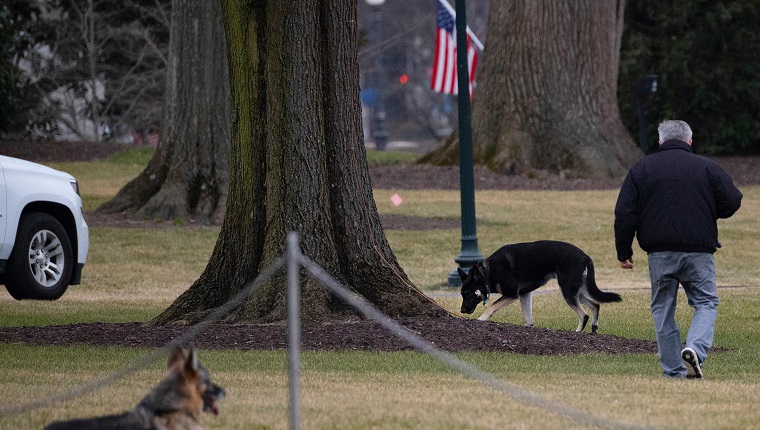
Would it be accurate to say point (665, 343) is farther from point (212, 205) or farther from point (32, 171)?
point (212, 205)

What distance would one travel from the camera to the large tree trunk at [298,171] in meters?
11.4

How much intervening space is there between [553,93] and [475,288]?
17716mm

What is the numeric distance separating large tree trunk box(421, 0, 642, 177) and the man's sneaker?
21381 mm

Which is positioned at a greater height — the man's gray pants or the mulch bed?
the man's gray pants

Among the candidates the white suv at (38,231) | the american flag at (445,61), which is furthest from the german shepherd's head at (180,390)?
the american flag at (445,61)

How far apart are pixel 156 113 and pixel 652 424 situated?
121 ft

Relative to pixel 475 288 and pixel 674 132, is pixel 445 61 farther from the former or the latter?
pixel 674 132

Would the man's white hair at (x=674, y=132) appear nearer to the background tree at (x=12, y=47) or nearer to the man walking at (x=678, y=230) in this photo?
the man walking at (x=678, y=230)

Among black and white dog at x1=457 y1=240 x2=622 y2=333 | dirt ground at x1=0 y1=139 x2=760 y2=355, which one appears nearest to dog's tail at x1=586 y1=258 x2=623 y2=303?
black and white dog at x1=457 y1=240 x2=622 y2=333

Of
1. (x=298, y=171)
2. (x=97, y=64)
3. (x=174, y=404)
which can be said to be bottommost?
(x=174, y=404)

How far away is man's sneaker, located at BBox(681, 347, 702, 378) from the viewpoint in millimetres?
9531

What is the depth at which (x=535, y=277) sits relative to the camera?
44.8 feet

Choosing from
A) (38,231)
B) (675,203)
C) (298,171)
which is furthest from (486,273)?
(38,231)

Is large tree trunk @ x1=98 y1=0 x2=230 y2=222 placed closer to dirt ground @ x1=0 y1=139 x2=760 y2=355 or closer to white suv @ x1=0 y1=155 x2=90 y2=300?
white suv @ x1=0 y1=155 x2=90 y2=300
